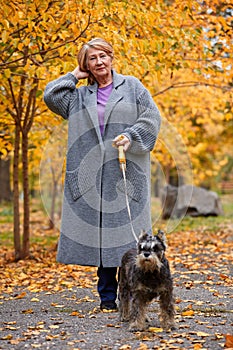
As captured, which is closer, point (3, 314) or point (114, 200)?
point (114, 200)

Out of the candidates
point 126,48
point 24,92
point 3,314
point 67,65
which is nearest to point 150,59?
point 126,48

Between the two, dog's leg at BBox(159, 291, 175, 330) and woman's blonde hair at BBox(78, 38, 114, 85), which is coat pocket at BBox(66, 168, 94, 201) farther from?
dog's leg at BBox(159, 291, 175, 330)

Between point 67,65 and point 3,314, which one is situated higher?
point 67,65

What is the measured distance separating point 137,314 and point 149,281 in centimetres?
28

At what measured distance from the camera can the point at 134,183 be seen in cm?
464

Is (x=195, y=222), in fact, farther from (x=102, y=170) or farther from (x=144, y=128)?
(x=144, y=128)

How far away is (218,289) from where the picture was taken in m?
6.00

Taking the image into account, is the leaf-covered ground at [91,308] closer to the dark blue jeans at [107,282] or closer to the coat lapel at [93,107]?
the dark blue jeans at [107,282]

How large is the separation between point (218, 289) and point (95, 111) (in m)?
2.52

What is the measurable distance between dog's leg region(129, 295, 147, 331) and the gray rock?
11.9 meters

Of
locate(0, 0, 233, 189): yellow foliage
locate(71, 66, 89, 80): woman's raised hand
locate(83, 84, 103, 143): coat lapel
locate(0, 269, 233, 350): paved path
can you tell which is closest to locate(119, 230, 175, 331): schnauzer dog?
locate(0, 269, 233, 350): paved path

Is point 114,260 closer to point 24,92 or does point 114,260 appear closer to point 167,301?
point 167,301

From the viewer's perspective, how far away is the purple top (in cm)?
471

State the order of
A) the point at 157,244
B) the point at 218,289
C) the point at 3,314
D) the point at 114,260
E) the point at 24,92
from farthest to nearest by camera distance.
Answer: the point at 24,92 → the point at 218,289 → the point at 3,314 → the point at 114,260 → the point at 157,244
